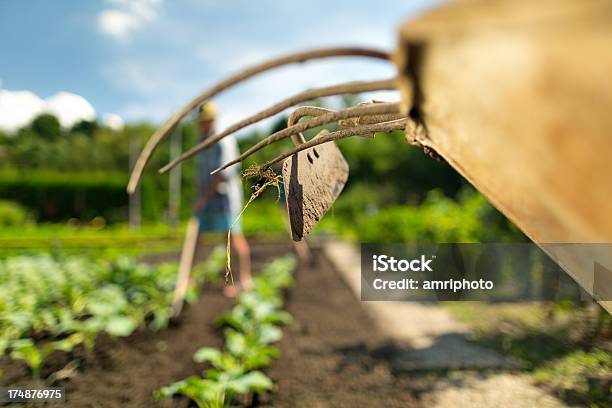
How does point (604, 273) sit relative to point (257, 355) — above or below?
above

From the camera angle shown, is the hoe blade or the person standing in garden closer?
the hoe blade

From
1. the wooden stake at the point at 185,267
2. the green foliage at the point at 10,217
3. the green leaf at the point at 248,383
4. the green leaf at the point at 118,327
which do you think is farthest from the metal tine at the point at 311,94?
the green foliage at the point at 10,217

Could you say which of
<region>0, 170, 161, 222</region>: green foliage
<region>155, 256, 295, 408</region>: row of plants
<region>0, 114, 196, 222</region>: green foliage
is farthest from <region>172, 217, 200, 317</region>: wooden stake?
<region>0, 170, 161, 222</region>: green foliage

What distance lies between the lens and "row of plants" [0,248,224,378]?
2594 millimetres

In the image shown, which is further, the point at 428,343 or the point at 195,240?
the point at 195,240

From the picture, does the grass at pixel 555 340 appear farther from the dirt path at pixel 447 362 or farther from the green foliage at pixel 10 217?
the green foliage at pixel 10 217

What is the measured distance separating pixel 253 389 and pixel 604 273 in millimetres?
2066

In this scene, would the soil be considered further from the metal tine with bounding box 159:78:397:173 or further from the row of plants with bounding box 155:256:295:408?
the metal tine with bounding box 159:78:397:173

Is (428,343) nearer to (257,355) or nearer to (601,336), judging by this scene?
(601,336)

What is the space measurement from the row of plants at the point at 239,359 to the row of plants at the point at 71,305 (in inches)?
26.1

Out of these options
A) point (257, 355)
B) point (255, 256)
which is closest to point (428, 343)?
point (257, 355)

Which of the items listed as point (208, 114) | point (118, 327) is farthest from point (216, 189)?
point (118, 327)

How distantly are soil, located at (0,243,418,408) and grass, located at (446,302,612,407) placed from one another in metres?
1.02

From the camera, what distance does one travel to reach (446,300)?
4832 millimetres
